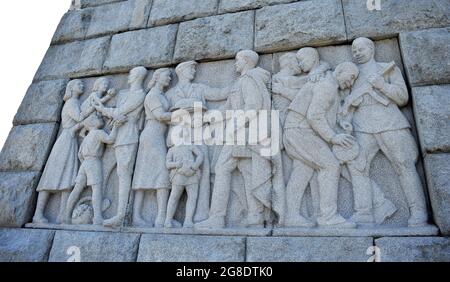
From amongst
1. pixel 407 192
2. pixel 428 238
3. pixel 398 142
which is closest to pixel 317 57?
pixel 398 142

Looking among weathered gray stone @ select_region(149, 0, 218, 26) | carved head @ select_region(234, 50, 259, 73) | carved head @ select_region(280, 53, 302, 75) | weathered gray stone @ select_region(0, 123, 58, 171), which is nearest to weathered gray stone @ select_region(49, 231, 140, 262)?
weathered gray stone @ select_region(0, 123, 58, 171)

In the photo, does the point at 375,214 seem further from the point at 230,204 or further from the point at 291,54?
the point at 291,54

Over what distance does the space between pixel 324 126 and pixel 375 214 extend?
3.00ft

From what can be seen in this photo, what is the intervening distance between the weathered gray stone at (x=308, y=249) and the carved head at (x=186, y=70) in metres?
2.00

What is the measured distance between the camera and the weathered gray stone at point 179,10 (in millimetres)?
4340

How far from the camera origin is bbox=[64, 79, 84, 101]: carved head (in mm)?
4312

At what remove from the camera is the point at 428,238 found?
2643mm

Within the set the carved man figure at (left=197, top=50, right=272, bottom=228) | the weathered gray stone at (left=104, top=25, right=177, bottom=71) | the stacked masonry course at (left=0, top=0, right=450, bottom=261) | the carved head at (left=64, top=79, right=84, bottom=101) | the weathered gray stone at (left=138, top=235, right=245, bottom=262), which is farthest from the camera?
the carved head at (left=64, top=79, right=84, bottom=101)

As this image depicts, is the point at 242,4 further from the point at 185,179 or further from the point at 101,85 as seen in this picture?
the point at 185,179

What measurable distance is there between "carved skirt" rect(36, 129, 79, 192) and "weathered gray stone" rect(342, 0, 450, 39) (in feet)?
11.4

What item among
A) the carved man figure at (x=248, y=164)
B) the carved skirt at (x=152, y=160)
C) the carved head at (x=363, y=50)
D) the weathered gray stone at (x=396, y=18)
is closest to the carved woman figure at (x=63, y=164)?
the carved skirt at (x=152, y=160)

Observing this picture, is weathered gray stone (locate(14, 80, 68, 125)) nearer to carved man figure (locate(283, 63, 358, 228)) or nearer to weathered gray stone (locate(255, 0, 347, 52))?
weathered gray stone (locate(255, 0, 347, 52))

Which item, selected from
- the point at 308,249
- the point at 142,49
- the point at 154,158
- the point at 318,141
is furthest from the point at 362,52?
the point at 142,49

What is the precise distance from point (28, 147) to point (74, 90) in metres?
0.93
